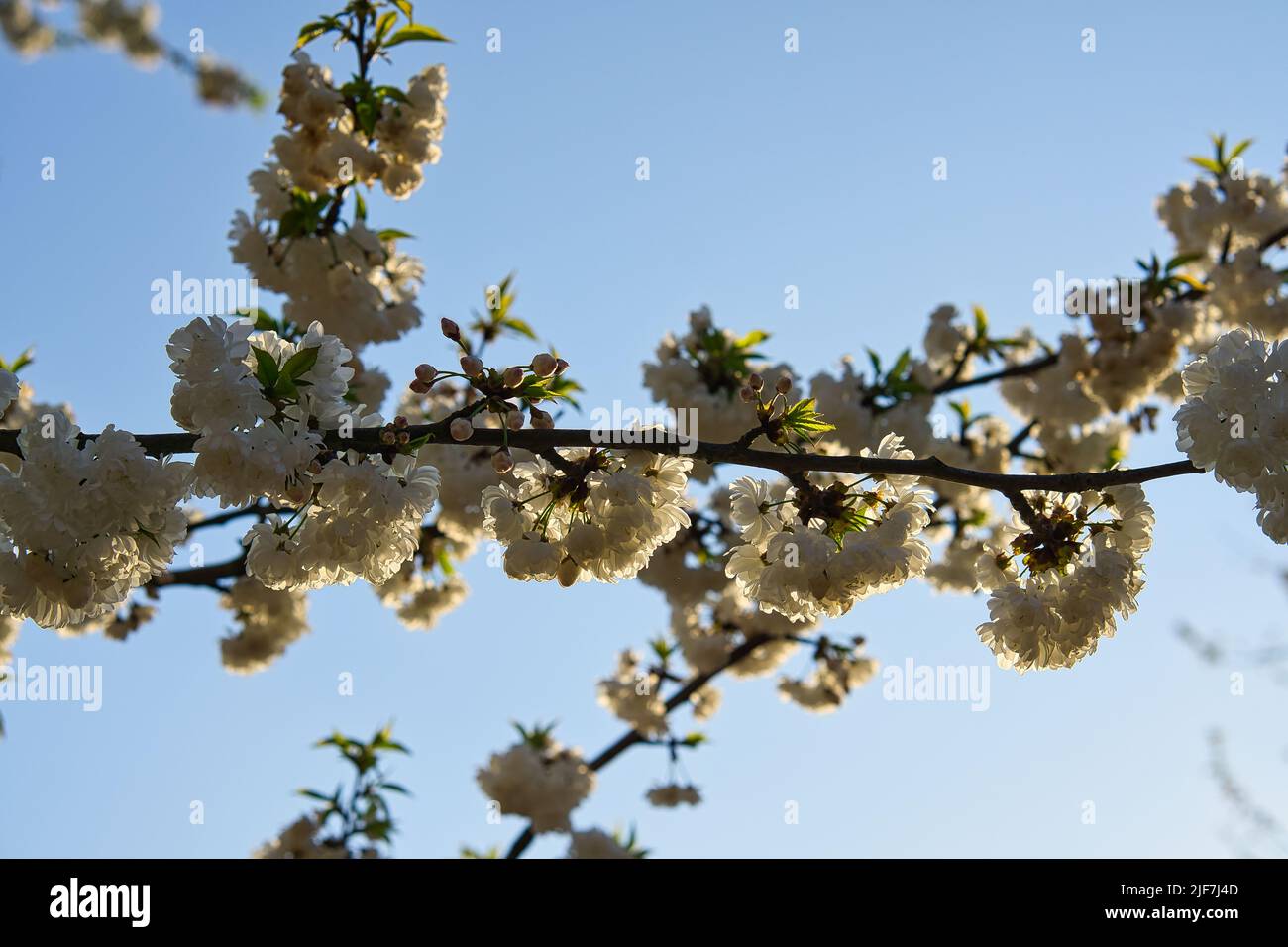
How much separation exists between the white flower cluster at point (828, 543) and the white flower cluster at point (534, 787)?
4091 millimetres

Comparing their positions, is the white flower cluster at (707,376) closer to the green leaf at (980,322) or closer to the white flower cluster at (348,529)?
the green leaf at (980,322)

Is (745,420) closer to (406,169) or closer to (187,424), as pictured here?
(406,169)

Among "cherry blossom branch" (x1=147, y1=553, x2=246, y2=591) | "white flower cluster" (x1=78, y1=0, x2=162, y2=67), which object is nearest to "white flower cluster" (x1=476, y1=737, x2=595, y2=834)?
"cherry blossom branch" (x1=147, y1=553, x2=246, y2=591)

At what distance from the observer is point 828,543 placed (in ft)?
7.36

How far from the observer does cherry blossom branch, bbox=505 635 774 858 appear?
619cm

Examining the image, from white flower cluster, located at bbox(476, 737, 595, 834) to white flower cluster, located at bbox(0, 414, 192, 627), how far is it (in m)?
4.22

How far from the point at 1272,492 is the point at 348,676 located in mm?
4808

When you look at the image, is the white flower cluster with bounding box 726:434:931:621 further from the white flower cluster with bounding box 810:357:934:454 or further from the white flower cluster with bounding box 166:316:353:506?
the white flower cluster with bounding box 810:357:934:454

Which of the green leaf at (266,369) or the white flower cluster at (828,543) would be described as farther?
the white flower cluster at (828,543)

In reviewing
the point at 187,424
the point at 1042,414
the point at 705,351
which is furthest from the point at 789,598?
the point at 1042,414

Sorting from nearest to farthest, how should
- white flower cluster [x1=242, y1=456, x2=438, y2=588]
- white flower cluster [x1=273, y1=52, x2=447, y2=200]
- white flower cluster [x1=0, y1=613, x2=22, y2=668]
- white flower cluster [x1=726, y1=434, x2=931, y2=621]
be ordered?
1. white flower cluster [x1=242, y1=456, x2=438, y2=588]
2. white flower cluster [x1=726, y1=434, x2=931, y2=621]
3. white flower cluster [x1=273, y1=52, x2=447, y2=200]
4. white flower cluster [x1=0, y1=613, x2=22, y2=668]

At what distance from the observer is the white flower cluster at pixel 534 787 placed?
6.07 m

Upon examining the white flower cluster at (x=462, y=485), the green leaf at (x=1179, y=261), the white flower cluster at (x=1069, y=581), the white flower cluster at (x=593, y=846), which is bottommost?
the white flower cluster at (x=593, y=846)

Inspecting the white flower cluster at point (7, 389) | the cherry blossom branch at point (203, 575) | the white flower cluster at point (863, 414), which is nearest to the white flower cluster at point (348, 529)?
the white flower cluster at point (7, 389)
